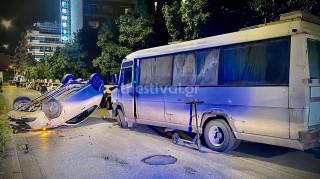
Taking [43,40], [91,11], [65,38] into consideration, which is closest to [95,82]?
[91,11]

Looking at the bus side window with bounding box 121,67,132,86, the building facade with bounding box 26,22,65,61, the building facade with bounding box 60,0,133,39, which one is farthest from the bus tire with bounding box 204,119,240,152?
the building facade with bounding box 26,22,65,61

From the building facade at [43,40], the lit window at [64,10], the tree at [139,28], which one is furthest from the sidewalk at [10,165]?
the building facade at [43,40]

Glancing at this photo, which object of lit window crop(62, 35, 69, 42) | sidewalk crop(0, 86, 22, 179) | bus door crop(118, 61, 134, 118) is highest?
lit window crop(62, 35, 69, 42)

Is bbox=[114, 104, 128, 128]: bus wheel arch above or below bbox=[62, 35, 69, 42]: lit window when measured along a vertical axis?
below

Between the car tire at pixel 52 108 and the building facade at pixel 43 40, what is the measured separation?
91232 mm

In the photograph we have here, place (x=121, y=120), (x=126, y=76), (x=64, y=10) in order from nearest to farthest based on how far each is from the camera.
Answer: (x=126, y=76), (x=121, y=120), (x=64, y=10)

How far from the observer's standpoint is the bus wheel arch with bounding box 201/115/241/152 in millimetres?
6695

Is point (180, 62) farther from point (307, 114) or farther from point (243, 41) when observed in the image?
point (307, 114)

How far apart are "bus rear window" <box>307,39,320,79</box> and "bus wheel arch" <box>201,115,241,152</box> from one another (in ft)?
7.55

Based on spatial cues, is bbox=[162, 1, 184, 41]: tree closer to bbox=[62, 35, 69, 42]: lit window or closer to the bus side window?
the bus side window

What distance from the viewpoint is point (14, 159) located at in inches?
250

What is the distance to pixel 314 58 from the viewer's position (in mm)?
5637

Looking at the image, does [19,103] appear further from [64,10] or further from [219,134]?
[64,10]

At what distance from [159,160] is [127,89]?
4629 millimetres
